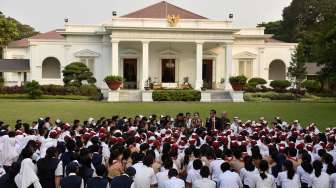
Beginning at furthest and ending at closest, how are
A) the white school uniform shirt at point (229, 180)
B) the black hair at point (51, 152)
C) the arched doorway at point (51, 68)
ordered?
1. the arched doorway at point (51, 68)
2. the black hair at point (51, 152)
3. the white school uniform shirt at point (229, 180)

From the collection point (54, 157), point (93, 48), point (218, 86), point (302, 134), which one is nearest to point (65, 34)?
point (93, 48)

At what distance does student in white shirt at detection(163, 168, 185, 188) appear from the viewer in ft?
28.6

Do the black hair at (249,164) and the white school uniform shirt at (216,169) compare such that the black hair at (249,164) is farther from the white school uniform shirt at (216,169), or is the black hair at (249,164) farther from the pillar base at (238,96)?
the pillar base at (238,96)

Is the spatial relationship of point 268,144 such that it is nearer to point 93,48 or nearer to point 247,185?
point 247,185

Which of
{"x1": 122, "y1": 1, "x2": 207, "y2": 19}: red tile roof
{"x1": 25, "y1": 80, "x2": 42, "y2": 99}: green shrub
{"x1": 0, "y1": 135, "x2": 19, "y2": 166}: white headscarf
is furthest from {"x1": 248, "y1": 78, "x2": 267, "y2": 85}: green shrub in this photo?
{"x1": 0, "y1": 135, "x2": 19, "y2": 166}: white headscarf

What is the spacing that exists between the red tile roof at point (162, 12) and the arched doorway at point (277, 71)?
805 cm

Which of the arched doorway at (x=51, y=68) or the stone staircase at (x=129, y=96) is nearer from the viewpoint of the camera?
the stone staircase at (x=129, y=96)

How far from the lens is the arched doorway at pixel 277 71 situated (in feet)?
165

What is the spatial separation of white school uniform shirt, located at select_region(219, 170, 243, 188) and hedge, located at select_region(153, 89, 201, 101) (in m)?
29.9

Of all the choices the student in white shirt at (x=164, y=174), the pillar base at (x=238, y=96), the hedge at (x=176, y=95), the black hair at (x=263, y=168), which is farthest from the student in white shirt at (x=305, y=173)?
the pillar base at (x=238, y=96)

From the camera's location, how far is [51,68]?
159 feet

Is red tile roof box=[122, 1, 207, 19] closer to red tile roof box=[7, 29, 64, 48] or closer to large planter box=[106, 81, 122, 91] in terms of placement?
red tile roof box=[7, 29, 64, 48]

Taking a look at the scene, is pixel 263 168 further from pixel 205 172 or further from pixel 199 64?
pixel 199 64

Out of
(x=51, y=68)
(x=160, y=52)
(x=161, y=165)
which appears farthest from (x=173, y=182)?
(x=51, y=68)
